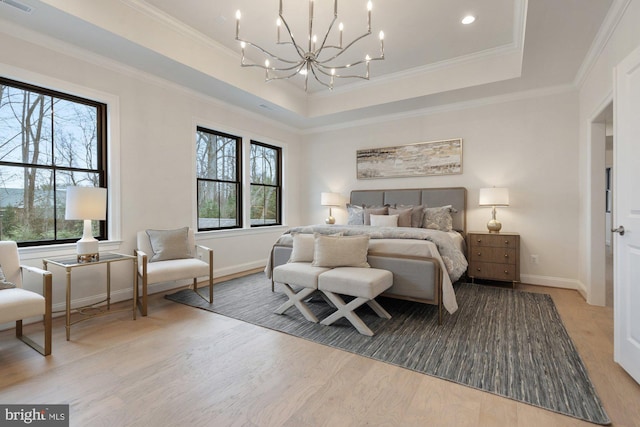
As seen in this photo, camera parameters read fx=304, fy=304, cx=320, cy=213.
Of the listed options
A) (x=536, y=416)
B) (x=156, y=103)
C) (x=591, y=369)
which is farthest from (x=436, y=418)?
(x=156, y=103)

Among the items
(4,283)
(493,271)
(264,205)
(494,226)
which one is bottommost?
(493,271)

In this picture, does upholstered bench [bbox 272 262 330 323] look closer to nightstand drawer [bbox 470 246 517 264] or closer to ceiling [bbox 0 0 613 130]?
nightstand drawer [bbox 470 246 517 264]

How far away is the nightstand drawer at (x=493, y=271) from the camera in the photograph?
399 centimetres

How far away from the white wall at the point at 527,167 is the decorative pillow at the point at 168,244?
3.60 meters

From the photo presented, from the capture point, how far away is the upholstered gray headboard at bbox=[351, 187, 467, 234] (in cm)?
462

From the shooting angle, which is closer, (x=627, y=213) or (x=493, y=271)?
(x=627, y=213)

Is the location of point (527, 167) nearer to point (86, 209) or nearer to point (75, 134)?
point (86, 209)

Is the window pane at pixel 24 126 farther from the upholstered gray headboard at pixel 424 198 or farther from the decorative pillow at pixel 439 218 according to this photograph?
the decorative pillow at pixel 439 218

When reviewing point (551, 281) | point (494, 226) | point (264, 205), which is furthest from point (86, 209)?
point (551, 281)

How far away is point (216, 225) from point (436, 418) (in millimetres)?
3951

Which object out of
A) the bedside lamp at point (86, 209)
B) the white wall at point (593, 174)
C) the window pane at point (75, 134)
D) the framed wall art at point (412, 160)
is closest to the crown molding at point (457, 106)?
the white wall at point (593, 174)

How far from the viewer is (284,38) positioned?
368 centimetres

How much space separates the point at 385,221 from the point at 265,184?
2388mm

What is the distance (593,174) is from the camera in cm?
337
